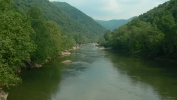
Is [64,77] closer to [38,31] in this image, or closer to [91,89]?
A: [91,89]

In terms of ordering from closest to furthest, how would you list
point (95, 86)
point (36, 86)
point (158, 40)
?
point (36, 86) < point (95, 86) < point (158, 40)

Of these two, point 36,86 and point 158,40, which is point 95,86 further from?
point 158,40

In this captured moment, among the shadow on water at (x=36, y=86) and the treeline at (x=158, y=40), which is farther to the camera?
the treeline at (x=158, y=40)

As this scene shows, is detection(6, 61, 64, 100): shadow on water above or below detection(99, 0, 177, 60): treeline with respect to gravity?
below

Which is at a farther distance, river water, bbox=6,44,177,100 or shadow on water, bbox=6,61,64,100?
river water, bbox=6,44,177,100

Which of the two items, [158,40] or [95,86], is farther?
[158,40]

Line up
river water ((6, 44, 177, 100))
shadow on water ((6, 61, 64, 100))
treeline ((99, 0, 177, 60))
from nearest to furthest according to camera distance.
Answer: shadow on water ((6, 61, 64, 100))
river water ((6, 44, 177, 100))
treeline ((99, 0, 177, 60))

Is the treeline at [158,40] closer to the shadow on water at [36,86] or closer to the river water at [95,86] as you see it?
the river water at [95,86]

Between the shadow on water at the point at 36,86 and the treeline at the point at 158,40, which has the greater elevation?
the treeline at the point at 158,40

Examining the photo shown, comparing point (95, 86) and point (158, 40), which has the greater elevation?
point (158, 40)

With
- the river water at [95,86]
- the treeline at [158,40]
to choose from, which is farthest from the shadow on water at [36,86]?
the treeline at [158,40]

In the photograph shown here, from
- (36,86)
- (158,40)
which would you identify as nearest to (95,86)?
(36,86)

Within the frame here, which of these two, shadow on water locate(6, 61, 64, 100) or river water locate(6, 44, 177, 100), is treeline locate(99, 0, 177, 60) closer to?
river water locate(6, 44, 177, 100)

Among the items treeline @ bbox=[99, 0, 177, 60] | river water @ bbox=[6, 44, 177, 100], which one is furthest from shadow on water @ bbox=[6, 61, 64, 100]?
treeline @ bbox=[99, 0, 177, 60]
